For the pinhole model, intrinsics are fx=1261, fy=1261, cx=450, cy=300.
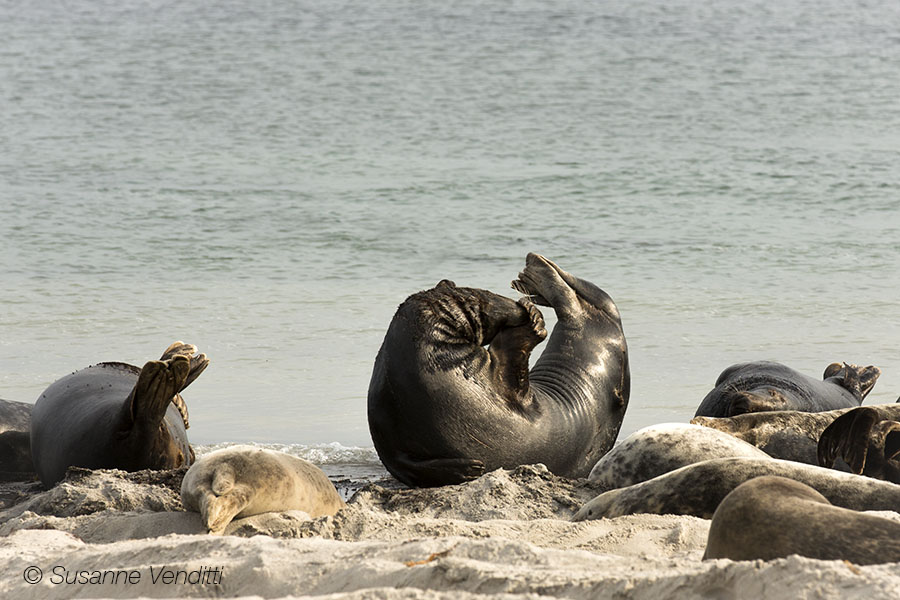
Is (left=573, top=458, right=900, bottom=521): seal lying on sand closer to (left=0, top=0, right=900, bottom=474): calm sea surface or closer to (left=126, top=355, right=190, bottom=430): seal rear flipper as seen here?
(left=126, top=355, right=190, bottom=430): seal rear flipper

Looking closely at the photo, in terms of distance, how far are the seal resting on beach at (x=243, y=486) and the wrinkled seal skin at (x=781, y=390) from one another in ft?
7.75

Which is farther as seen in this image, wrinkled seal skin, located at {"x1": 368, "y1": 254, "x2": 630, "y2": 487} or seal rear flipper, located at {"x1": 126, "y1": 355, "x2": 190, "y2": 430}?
wrinkled seal skin, located at {"x1": 368, "y1": 254, "x2": 630, "y2": 487}

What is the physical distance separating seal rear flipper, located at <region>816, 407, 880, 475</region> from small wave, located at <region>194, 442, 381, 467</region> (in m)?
2.08

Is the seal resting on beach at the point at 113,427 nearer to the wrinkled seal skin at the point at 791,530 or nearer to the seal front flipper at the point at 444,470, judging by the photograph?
the seal front flipper at the point at 444,470

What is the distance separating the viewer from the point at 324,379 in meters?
7.54

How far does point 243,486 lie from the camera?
393 cm

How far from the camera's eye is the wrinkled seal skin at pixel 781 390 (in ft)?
19.1

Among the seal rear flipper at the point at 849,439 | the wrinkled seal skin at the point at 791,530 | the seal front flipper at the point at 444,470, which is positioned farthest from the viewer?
the seal front flipper at the point at 444,470

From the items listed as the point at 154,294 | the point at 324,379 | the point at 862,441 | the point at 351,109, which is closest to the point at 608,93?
the point at 351,109

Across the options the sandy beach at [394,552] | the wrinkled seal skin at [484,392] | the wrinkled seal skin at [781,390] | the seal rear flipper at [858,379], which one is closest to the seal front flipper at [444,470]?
the wrinkled seal skin at [484,392]

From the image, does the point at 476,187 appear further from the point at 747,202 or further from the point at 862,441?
the point at 862,441

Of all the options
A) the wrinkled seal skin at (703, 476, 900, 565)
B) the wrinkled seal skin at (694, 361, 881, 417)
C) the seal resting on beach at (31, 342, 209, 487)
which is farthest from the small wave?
the wrinkled seal skin at (703, 476, 900, 565)

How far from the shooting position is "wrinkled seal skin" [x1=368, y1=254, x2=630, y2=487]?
5141mm

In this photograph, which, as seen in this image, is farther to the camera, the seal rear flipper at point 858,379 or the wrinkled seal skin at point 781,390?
the seal rear flipper at point 858,379
